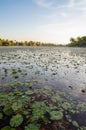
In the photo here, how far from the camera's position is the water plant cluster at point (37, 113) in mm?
3859

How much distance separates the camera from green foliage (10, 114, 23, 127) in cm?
377

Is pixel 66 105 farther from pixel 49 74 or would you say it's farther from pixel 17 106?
pixel 49 74

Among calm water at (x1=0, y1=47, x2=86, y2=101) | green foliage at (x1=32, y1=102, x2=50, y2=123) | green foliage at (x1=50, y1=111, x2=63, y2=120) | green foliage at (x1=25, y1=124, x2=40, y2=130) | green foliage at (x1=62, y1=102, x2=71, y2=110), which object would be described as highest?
green foliage at (x1=32, y1=102, x2=50, y2=123)

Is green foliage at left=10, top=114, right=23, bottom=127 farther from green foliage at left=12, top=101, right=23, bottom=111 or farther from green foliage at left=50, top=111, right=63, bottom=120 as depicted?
green foliage at left=50, top=111, right=63, bottom=120

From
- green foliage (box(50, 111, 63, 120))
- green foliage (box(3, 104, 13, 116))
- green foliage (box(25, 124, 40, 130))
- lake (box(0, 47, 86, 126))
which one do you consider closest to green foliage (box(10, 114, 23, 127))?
green foliage (box(25, 124, 40, 130))

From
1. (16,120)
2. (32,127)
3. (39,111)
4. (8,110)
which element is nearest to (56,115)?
(39,111)

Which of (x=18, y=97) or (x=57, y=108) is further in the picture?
(x=18, y=97)

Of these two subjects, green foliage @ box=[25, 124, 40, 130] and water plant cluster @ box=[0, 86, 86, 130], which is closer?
green foliage @ box=[25, 124, 40, 130]

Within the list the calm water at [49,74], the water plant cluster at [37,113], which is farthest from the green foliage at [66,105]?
the calm water at [49,74]

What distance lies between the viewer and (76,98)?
5953 millimetres

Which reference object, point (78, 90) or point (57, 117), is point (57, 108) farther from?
point (78, 90)

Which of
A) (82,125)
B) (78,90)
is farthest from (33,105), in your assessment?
(78,90)

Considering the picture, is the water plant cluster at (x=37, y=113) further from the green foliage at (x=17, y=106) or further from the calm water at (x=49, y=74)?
the calm water at (x=49, y=74)

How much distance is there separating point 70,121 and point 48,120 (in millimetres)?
606
